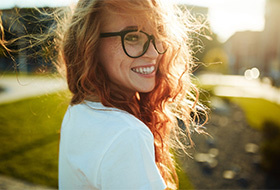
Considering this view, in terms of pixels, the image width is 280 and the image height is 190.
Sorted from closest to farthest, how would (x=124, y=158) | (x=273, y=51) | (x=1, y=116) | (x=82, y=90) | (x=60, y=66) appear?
(x=124, y=158), (x=82, y=90), (x=60, y=66), (x=1, y=116), (x=273, y=51)

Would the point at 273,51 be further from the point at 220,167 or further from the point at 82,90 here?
the point at 82,90

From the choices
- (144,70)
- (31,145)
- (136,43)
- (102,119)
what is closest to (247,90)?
(31,145)

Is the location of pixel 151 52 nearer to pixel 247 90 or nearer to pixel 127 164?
pixel 127 164

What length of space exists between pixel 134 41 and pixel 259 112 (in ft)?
37.1

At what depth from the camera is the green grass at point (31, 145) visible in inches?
188

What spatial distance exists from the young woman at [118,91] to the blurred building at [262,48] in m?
26.7

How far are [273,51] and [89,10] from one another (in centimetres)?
4014

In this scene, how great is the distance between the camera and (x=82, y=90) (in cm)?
161

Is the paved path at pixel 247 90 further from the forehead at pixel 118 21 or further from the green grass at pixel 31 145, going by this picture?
the forehead at pixel 118 21

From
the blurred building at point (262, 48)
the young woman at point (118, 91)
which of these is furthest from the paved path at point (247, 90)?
the young woman at point (118, 91)

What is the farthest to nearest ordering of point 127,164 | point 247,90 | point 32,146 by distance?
point 247,90 → point 32,146 → point 127,164

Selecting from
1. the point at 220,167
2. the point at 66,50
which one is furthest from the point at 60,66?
the point at 220,167

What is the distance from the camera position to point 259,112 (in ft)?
37.2

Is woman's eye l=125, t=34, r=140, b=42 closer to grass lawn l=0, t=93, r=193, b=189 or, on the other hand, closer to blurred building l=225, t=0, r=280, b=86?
grass lawn l=0, t=93, r=193, b=189
